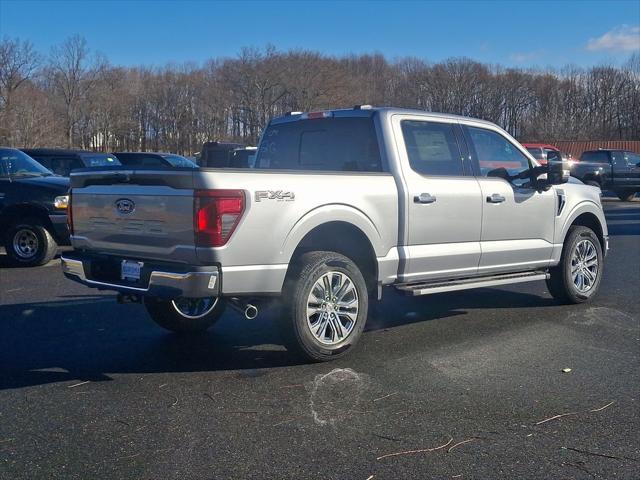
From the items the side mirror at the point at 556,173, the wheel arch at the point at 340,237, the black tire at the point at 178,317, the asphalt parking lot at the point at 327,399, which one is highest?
the side mirror at the point at 556,173

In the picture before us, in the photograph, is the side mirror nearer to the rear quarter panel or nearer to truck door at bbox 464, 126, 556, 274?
truck door at bbox 464, 126, 556, 274

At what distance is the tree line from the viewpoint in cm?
4922

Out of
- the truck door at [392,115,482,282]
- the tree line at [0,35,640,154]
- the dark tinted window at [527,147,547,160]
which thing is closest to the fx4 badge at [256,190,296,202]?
the truck door at [392,115,482,282]

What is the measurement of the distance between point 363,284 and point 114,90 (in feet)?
192

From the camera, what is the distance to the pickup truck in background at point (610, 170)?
25.8m

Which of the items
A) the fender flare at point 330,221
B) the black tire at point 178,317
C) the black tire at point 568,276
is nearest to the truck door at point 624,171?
the black tire at point 568,276

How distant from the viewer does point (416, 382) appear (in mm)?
5230

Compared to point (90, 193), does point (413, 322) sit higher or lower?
lower

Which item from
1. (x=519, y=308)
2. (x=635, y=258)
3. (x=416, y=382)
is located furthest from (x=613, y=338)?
(x=635, y=258)

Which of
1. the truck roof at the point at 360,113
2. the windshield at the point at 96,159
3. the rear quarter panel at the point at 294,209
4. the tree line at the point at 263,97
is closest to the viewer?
the rear quarter panel at the point at 294,209

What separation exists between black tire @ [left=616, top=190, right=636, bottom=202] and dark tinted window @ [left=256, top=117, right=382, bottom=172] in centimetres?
2224

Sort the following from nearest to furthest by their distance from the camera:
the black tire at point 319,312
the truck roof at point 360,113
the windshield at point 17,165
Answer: the black tire at point 319,312
the truck roof at point 360,113
the windshield at point 17,165

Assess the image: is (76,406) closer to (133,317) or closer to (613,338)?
(133,317)

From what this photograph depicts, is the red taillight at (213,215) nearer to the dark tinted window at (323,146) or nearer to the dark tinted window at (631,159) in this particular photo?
the dark tinted window at (323,146)
